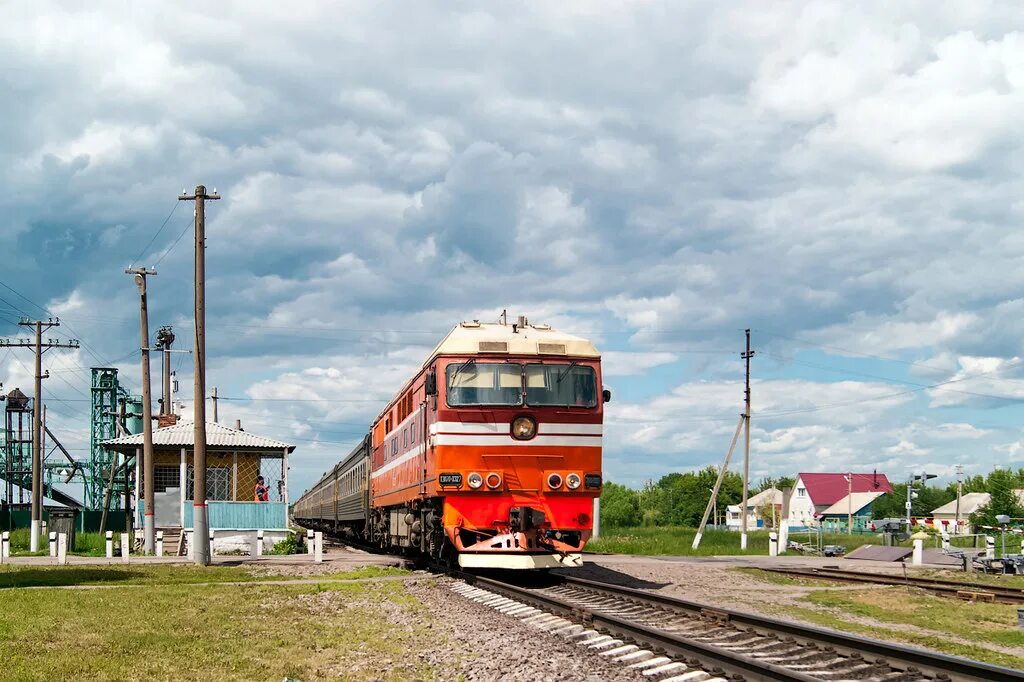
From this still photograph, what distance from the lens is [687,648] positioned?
9461mm

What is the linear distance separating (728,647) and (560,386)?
7859 mm

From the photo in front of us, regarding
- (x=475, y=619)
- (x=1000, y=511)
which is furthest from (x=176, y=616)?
(x=1000, y=511)

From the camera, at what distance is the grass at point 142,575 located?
1931 cm

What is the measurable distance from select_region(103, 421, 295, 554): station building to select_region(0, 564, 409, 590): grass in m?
7.41

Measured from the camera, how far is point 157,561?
26.1m

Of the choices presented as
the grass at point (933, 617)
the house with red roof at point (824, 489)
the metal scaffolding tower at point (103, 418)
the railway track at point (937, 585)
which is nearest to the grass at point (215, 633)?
the grass at point (933, 617)

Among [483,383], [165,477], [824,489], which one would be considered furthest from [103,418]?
[824,489]

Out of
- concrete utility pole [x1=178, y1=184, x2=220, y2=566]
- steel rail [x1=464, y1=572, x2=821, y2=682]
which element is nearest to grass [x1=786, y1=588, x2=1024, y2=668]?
steel rail [x1=464, y1=572, x2=821, y2=682]

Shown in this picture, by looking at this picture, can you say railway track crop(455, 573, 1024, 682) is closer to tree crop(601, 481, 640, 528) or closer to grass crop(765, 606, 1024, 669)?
grass crop(765, 606, 1024, 669)

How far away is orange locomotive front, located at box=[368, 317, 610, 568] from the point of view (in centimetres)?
1691

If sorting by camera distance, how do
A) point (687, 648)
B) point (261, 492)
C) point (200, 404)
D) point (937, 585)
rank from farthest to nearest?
point (261, 492), point (200, 404), point (937, 585), point (687, 648)

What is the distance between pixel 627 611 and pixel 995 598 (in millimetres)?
8087

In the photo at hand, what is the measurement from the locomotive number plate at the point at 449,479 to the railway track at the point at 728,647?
3.07 m

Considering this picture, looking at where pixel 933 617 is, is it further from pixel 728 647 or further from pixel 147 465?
pixel 147 465
